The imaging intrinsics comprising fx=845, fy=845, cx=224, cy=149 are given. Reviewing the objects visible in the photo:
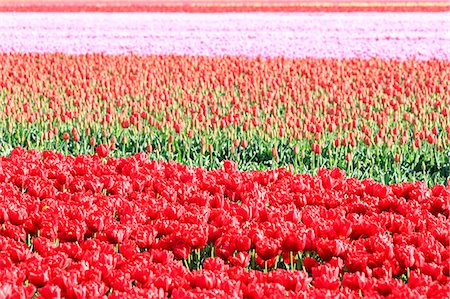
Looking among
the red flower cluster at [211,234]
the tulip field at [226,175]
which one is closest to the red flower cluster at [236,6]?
the tulip field at [226,175]

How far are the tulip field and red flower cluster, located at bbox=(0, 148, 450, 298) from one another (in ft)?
0.04

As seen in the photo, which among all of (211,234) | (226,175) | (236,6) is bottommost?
(211,234)

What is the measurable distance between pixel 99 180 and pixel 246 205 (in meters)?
1.30

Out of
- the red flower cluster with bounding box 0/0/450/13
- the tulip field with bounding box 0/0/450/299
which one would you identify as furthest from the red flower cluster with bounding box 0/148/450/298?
the red flower cluster with bounding box 0/0/450/13

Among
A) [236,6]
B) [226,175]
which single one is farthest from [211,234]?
[236,6]

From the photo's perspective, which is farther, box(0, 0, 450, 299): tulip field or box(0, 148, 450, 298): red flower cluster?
box(0, 0, 450, 299): tulip field

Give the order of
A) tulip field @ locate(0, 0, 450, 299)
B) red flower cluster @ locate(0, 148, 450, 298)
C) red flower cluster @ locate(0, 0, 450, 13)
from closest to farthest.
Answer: red flower cluster @ locate(0, 148, 450, 298), tulip field @ locate(0, 0, 450, 299), red flower cluster @ locate(0, 0, 450, 13)

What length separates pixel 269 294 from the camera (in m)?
3.39

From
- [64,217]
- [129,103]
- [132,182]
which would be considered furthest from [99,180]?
[129,103]

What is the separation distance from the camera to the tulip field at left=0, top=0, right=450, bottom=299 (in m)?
3.69

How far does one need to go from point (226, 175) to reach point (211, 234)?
127 cm

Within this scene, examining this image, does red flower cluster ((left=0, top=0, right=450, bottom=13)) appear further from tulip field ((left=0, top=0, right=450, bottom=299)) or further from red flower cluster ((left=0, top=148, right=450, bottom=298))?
red flower cluster ((left=0, top=148, right=450, bottom=298))

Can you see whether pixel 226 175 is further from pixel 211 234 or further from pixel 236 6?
pixel 236 6

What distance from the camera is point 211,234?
4352 mm
